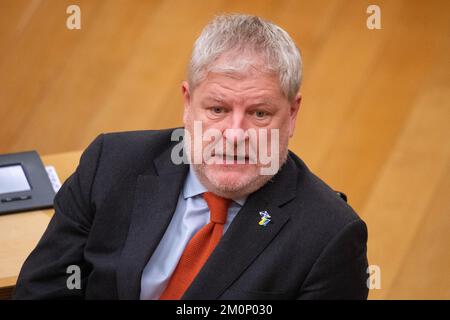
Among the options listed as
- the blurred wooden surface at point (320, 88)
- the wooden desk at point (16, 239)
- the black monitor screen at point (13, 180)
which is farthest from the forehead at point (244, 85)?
the blurred wooden surface at point (320, 88)

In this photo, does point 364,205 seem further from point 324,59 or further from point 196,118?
point 196,118

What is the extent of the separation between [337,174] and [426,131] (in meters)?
0.57

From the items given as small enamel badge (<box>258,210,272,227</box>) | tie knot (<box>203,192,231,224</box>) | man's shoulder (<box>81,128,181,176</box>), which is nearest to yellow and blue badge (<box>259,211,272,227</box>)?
small enamel badge (<box>258,210,272,227</box>)

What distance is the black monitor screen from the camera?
131 inches

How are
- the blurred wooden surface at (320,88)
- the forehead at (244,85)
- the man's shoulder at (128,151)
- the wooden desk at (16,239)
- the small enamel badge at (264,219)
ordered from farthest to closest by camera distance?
the blurred wooden surface at (320,88) < the wooden desk at (16,239) < the man's shoulder at (128,151) < the small enamel badge at (264,219) < the forehead at (244,85)

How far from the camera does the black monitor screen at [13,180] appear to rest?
3320mm

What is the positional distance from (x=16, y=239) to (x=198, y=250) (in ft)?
2.60

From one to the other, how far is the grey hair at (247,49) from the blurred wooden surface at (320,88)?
1950 millimetres

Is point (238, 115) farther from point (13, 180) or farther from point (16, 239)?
point (13, 180)

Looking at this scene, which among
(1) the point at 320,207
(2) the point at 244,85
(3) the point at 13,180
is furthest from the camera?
(3) the point at 13,180

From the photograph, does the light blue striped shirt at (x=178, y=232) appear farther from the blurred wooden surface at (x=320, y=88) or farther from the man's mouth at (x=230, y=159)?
the blurred wooden surface at (x=320, y=88)

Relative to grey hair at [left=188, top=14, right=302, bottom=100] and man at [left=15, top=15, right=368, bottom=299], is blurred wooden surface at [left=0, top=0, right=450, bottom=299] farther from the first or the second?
grey hair at [left=188, top=14, right=302, bottom=100]

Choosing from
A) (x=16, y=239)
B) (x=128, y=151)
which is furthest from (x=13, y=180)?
(x=128, y=151)

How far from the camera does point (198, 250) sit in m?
2.63
